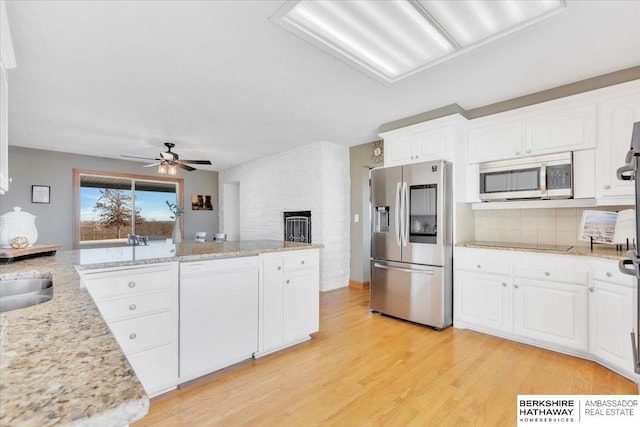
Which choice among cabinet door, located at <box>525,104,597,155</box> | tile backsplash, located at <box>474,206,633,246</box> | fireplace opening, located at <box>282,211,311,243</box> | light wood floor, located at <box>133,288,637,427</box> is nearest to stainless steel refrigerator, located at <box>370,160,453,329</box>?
light wood floor, located at <box>133,288,637,427</box>

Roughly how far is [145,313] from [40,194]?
5.18 meters

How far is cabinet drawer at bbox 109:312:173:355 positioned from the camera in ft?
5.91

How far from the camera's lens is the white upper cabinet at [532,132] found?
257cm

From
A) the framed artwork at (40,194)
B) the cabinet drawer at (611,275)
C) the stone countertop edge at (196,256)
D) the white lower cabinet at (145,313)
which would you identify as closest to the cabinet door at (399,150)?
the stone countertop edge at (196,256)

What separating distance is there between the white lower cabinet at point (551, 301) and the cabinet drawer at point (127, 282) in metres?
2.69

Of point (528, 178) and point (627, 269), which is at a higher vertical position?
point (528, 178)

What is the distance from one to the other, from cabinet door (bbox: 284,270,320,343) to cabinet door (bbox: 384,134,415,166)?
67.0 inches

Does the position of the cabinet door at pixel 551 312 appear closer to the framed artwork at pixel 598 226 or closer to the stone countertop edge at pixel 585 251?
the stone countertop edge at pixel 585 251

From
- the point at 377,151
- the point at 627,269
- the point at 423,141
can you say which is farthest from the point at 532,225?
the point at 377,151

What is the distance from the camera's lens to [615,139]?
7.91ft

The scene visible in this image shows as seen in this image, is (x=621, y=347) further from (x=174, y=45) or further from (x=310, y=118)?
(x=174, y=45)

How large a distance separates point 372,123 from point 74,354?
371 cm

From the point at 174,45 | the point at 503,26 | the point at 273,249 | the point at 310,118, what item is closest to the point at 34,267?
the point at 273,249

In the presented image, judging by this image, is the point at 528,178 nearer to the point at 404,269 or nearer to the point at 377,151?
the point at 404,269
